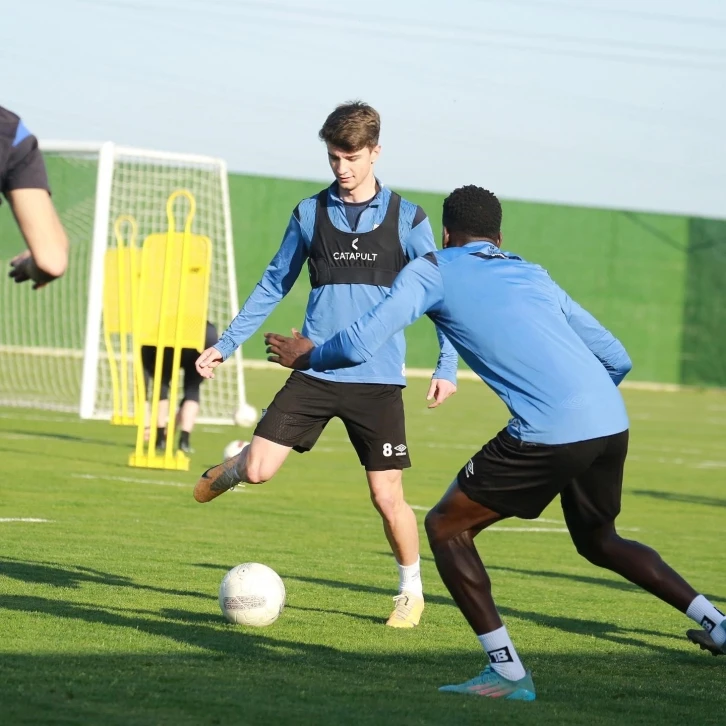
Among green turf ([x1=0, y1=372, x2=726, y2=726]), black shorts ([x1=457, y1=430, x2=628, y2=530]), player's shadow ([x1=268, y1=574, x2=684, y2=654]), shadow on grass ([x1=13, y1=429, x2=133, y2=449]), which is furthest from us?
shadow on grass ([x1=13, y1=429, x2=133, y2=449])

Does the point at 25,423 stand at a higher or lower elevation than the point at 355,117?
lower

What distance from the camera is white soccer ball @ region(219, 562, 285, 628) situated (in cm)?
676

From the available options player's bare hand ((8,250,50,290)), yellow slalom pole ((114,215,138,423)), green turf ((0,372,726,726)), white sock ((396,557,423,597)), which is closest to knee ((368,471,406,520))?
white sock ((396,557,423,597))

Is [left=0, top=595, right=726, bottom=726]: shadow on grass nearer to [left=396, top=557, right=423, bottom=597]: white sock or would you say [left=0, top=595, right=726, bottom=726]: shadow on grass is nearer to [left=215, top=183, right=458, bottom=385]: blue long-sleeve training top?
[left=396, top=557, right=423, bottom=597]: white sock

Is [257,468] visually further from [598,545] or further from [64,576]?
[598,545]

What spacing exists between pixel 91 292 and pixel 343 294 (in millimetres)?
12705

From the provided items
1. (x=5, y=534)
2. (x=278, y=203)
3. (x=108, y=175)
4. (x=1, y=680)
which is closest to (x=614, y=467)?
(x=1, y=680)

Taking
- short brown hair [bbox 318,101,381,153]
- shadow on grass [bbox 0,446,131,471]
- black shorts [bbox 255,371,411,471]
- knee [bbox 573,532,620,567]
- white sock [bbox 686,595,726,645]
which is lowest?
shadow on grass [bbox 0,446,131,471]

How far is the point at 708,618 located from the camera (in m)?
6.26

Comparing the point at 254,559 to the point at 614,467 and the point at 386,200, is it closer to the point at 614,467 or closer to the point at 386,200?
the point at 386,200

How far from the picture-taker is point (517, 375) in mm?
5531

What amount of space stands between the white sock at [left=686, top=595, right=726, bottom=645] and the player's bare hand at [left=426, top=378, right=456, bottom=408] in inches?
57.4

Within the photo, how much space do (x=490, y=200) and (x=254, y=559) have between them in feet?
13.3

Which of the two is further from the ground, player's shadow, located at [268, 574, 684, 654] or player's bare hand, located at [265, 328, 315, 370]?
player's bare hand, located at [265, 328, 315, 370]
